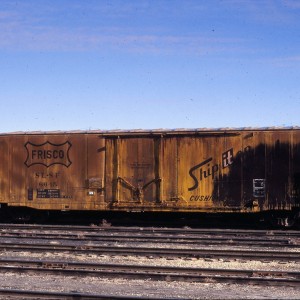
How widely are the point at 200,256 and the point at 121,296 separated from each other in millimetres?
4231

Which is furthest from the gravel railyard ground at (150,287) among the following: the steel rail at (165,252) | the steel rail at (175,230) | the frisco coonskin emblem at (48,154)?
the frisco coonskin emblem at (48,154)

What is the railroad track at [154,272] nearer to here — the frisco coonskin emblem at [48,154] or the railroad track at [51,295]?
the railroad track at [51,295]

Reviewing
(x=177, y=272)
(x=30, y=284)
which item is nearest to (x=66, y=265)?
(x=30, y=284)

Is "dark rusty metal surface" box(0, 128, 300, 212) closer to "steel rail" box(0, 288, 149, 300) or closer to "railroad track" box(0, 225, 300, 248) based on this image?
→ "railroad track" box(0, 225, 300, 248)

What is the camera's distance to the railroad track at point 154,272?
9633mm

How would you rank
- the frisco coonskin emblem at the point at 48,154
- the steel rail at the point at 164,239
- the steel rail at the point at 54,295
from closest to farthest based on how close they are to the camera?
1. the steel rail at the point at 54,295
2. the steel rail at the point at 164,239
3. the frisco coonskin emblem at the point at 48,154

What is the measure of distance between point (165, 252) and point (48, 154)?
8.00 metres

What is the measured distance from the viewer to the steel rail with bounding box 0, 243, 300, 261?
12.0 m

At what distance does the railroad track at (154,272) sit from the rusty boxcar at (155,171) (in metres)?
7.31

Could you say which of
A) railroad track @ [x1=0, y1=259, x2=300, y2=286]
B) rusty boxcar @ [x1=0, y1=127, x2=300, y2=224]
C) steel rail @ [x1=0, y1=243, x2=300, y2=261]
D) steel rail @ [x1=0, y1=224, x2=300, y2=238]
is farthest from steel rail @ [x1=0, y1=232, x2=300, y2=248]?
railroad track @ [x1=0, y1=259, x2=300, y2=286]

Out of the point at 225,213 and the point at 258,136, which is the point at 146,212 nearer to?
the point at 225,213

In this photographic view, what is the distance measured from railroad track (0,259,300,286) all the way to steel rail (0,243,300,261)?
5.63 ft

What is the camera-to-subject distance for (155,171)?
18109mm

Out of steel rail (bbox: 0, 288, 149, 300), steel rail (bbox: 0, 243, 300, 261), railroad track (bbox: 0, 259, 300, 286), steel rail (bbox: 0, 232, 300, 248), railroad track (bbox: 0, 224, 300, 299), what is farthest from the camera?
steel rail (bbox: 0, 232, 300, 248)
